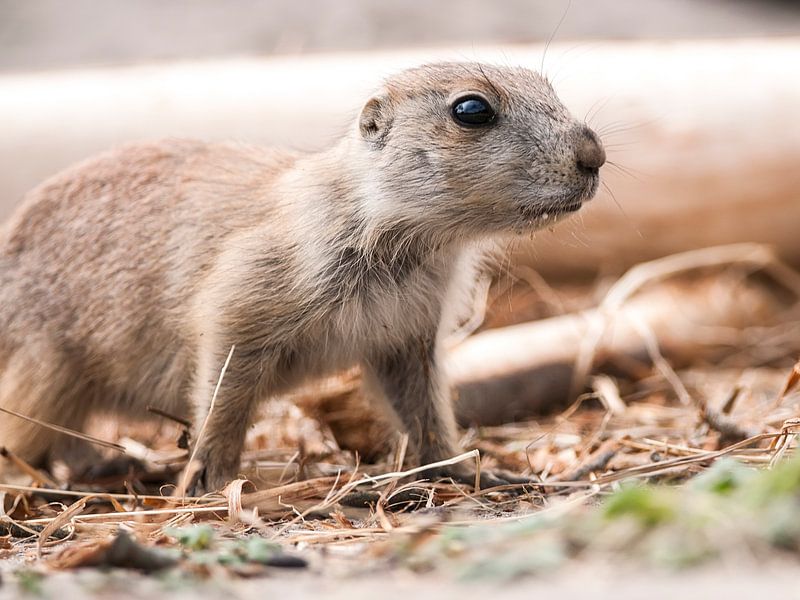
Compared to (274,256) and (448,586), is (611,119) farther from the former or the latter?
(448,586)

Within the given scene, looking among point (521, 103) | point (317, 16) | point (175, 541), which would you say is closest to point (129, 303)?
point (175, 541)

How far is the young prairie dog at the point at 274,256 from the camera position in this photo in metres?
4.05

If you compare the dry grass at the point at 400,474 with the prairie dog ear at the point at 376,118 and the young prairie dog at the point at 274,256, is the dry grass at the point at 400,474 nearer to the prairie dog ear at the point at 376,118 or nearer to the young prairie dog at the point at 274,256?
the young prairie dog at the point at 274,256

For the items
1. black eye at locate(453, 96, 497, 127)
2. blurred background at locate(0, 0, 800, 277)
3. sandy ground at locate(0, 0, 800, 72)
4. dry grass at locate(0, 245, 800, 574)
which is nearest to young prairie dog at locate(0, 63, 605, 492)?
black eye at locate(453, 96, 497, 127)

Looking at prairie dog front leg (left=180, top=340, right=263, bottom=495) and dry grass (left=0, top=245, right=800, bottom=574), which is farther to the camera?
prairie dog front leg (left=180, top=340, right=263, bottom=495)

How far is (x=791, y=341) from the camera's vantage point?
6.86m

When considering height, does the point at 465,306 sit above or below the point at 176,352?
above

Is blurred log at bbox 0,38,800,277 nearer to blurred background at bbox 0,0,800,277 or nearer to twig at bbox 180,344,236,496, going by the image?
blurred background at bbox 0,0,800,277

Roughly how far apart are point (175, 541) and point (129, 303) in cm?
175

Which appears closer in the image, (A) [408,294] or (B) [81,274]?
(A) [408,294]

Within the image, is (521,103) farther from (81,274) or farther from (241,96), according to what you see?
(241,96)

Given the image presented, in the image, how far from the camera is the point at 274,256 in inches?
173

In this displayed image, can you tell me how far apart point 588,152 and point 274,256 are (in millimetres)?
1411

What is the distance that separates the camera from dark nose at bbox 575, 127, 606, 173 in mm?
3912
